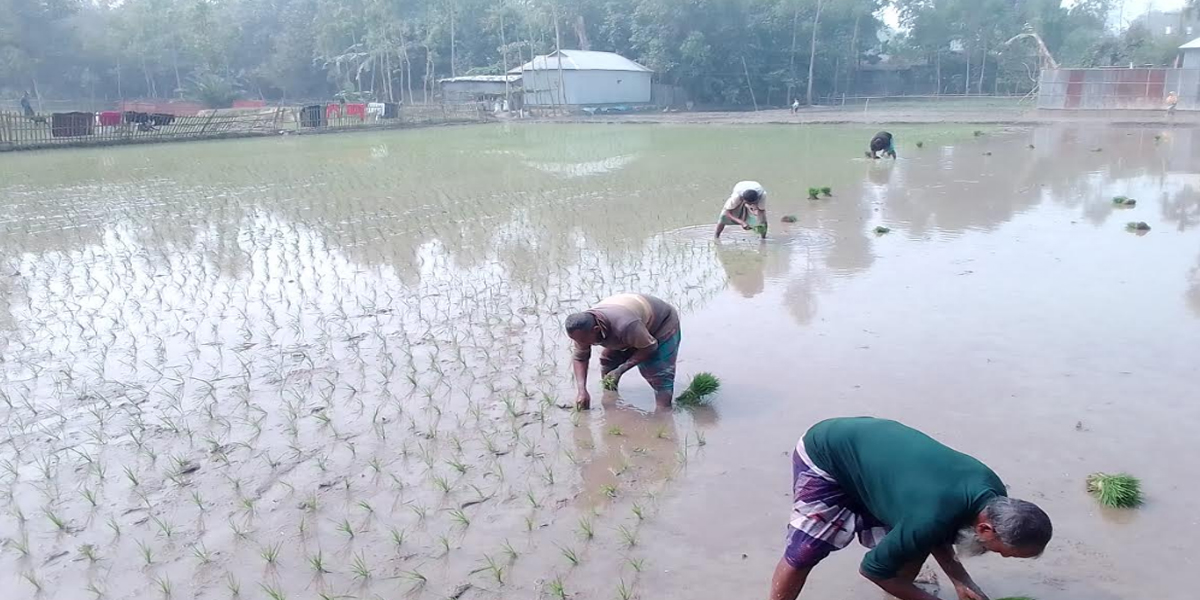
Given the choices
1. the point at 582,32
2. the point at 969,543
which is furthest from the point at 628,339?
the point at 582,32

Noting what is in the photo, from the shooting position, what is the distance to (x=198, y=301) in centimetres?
725

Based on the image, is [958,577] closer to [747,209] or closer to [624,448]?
[624,448]

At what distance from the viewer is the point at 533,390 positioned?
5.19 meters

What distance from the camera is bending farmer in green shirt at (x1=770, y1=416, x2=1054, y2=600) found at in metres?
2.39

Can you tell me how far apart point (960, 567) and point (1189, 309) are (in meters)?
4.85

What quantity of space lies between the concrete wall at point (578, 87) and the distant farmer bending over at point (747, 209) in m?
30.0

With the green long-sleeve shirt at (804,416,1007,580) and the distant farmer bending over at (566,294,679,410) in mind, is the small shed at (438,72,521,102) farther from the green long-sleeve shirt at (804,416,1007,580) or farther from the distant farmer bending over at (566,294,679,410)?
the green long-sleeve shirt at (804,416,1007,580)

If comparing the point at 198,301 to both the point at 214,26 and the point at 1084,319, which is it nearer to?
the point at 1084,319

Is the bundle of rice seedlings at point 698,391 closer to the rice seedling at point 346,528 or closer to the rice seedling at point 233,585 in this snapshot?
the rice seedling at point 346,528

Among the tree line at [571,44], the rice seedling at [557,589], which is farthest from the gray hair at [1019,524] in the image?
the tree line at [571,44]

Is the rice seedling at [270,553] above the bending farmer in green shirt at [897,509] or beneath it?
beneath

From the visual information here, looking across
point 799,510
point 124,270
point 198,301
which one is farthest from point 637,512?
point 124,270

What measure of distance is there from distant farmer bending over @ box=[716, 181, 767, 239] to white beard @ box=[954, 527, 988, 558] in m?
6.59

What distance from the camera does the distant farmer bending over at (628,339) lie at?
4.39 meters
